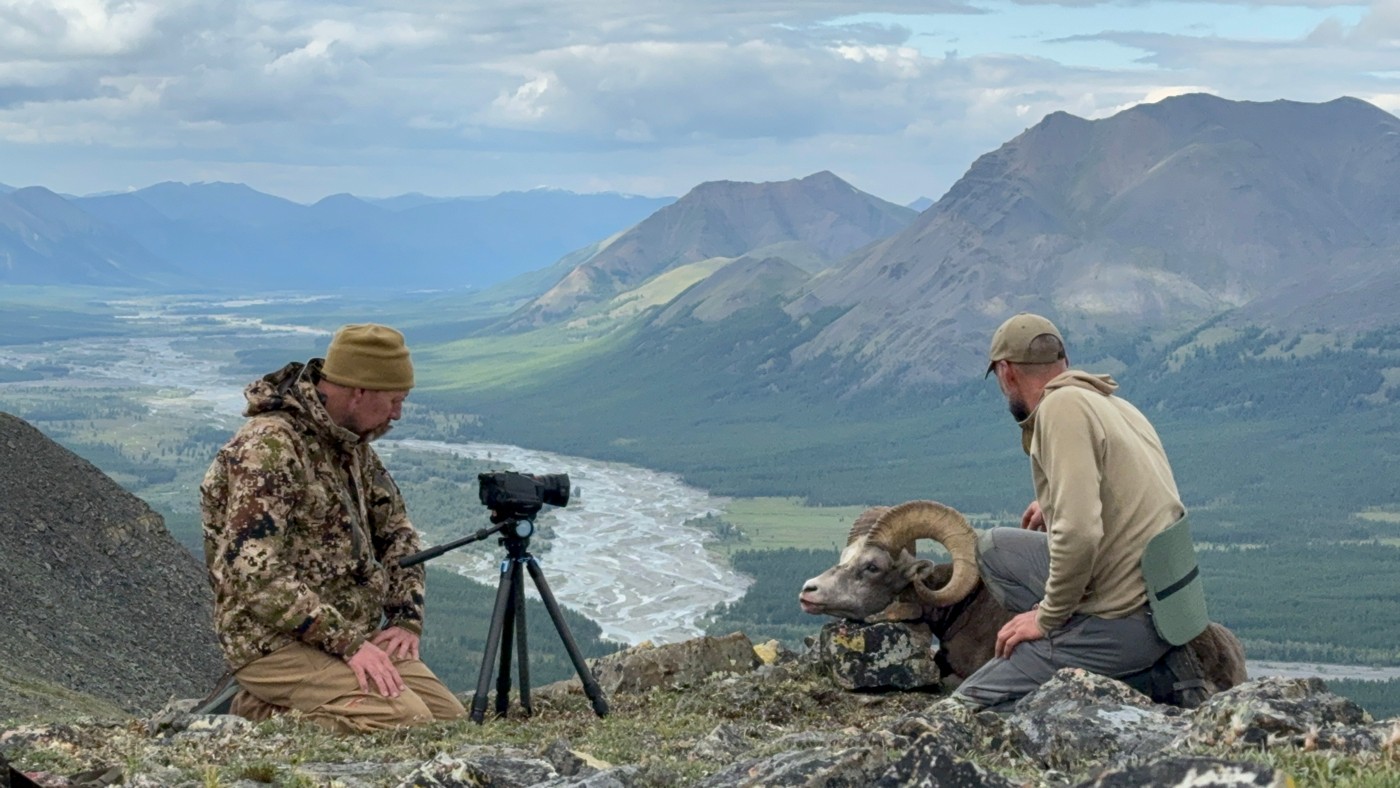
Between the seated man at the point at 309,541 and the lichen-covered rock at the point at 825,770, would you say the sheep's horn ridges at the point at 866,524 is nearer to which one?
the seated man at the point at 309,541

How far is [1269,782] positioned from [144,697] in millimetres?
32019

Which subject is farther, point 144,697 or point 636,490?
point 636,490

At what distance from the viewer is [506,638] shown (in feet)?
40.4

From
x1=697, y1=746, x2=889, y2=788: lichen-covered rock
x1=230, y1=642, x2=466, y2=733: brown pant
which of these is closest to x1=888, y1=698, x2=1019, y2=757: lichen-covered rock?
x1=697, y1=746, x2=889, y2=788: lichen-covered rock

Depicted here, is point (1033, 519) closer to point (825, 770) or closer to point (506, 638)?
point (506, 638)

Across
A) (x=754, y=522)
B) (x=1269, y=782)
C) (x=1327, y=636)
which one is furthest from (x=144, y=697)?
(x=754, y=522)

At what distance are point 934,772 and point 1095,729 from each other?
2.92 meters

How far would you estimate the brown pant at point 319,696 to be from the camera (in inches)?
436

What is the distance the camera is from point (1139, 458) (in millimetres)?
10484

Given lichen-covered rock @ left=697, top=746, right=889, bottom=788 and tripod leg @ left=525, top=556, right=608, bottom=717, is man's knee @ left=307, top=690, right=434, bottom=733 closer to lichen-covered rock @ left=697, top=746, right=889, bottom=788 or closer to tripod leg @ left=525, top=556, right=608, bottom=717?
tripod leg @ left=525, top=556, right=608, bottom=717

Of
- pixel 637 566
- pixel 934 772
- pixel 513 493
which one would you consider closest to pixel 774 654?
pixel 513 493

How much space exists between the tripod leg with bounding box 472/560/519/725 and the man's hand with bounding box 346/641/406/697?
60 cm

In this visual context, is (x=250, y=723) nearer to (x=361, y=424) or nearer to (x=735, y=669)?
(x=361, y=424)

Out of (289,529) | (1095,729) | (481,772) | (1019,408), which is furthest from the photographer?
(1019,408)
